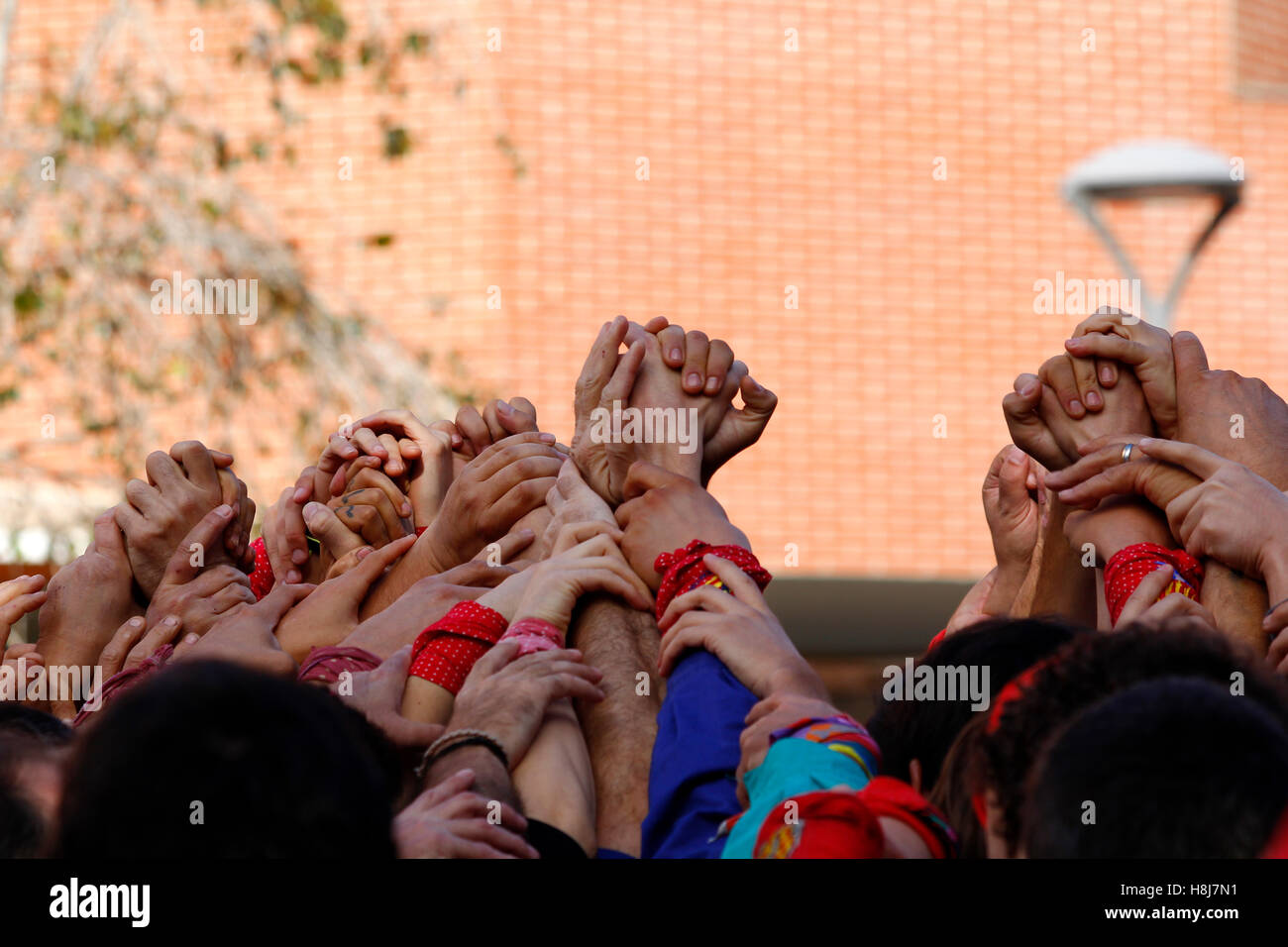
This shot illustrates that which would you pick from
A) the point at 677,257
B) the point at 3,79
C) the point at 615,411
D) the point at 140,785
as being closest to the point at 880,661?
the point at 677,257

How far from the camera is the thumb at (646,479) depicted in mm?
2453

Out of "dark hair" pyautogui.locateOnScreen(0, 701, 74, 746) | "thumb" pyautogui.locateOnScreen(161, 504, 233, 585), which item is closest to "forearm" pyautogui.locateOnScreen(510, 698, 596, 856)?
"dark hair" pyautogui.locateOnScreen(0, 701, 74, 746)

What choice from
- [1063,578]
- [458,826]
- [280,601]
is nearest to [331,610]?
[280,601]

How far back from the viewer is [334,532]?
116 inches

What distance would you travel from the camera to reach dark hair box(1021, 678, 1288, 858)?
112 cm

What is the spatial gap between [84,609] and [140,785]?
1637mm

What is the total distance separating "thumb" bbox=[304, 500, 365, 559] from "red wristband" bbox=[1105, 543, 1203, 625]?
4.87ft

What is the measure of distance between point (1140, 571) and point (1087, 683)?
2.93 ft

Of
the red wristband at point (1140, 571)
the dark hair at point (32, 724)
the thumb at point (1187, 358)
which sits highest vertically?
the thumb at point (1187, 358)

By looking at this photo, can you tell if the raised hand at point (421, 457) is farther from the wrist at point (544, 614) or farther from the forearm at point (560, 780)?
the forearm at point (560, 780)

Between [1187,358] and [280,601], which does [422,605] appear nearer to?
[280,601]

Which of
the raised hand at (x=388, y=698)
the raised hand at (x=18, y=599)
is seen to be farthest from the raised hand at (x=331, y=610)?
the raised hand at (x=18, y=599)

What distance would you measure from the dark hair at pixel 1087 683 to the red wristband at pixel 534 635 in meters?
0.76
